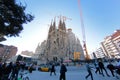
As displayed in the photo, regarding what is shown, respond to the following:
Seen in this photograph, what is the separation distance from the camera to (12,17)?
7.80m

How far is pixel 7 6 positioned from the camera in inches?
294

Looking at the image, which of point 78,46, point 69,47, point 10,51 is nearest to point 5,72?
point 69,47

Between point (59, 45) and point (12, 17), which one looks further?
point (59, 45)

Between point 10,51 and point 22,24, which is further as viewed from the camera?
point 10,51

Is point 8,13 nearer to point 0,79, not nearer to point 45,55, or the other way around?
point 0,79

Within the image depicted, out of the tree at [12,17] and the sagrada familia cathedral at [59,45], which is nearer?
the tree at [12,17]

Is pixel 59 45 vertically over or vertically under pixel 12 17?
over

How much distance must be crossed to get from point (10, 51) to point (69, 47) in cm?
4616

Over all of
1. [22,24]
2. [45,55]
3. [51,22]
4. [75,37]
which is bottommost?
[22,24]

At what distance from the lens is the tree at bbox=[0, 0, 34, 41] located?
24.1ft

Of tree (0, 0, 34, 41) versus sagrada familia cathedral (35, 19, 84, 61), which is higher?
sagrada familia cathedral (35, 19, 84, 61)

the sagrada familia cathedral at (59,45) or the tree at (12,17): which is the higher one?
the sagrada familia cathedral at (59,45)

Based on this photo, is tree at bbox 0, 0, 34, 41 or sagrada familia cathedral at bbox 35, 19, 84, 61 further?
sagrada familia cathedral at bbox 35, 19, 84, 61

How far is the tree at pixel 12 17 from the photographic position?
735cm
